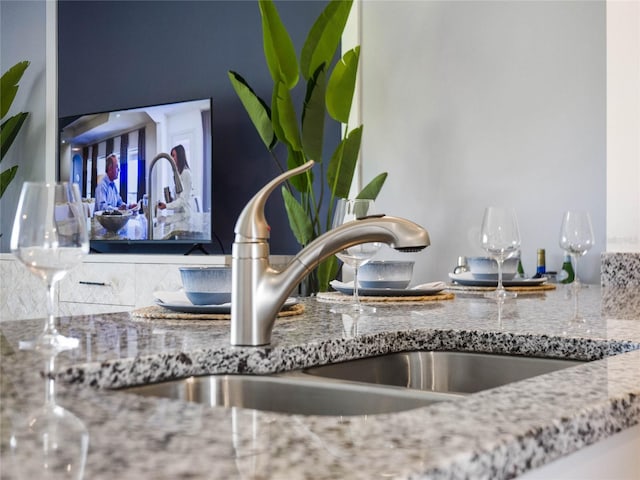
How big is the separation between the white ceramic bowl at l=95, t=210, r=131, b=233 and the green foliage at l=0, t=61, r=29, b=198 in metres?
0.96

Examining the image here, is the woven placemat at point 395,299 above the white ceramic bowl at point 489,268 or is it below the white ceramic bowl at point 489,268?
below

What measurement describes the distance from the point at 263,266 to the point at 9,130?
493 centimetres

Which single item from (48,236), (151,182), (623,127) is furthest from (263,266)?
(151,182)

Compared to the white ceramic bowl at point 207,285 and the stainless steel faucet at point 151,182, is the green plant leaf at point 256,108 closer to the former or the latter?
the stainless steel faucet at point 151,182

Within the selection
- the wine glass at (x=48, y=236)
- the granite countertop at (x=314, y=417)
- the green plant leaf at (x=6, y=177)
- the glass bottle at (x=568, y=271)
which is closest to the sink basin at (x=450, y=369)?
the granite countertop at (x=314, y=417)

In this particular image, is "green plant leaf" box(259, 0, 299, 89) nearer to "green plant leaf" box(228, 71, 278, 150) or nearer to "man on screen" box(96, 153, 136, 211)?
"green plant leaf" box(228, 71, 278, 150)

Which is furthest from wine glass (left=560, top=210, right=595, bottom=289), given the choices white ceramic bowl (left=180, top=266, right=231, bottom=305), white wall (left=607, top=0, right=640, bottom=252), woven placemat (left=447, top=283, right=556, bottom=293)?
white ceramic bowl (left=180, top=266, right=231, bottom=305)

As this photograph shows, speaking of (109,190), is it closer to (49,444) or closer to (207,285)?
(207,285)

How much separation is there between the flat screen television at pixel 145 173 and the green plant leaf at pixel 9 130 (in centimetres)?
51

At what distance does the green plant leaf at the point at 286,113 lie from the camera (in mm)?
3588

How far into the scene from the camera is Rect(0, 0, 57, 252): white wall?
554 centimetres

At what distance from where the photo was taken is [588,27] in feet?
10.8

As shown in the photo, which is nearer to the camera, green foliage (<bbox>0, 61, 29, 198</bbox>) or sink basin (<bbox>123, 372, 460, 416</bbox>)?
sink basin (<bbox>123, 372, 460, 416</bbox>)

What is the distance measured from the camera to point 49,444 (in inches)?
20.9
